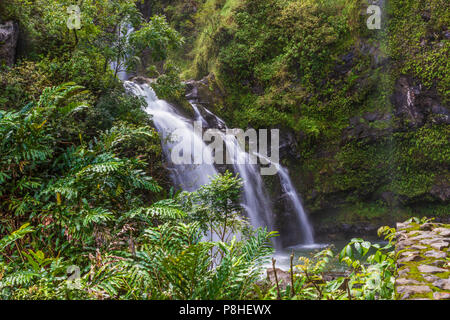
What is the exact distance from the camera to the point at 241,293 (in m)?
1.66

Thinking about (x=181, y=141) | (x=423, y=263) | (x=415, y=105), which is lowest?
(x=423, y=263)

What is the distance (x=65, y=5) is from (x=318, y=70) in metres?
8.14

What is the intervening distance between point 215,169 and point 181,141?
4.25ft

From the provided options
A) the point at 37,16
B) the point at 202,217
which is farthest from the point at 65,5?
the point at 202,217

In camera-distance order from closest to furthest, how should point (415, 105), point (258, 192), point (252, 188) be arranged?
1. point (252, 188)
2. point (258, 192)
3. point (415, 105)

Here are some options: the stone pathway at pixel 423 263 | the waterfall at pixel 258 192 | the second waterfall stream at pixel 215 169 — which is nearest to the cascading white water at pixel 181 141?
the second waterfall stream at pixel 215 169

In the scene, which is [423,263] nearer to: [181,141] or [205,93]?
[181,141]

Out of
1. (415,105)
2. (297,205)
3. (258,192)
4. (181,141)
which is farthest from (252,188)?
(415,105)

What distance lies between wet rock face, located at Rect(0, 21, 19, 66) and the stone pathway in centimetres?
669

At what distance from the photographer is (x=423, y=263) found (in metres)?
1.82

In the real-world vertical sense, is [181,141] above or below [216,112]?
below

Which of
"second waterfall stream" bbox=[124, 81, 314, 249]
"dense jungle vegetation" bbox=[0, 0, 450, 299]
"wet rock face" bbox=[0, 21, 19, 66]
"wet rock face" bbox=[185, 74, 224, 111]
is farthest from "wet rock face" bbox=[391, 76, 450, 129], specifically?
"wet rock face" bbox=[0, 21, 19, 66]

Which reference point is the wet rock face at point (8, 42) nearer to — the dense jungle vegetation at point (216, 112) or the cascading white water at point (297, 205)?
the dense jungle vegetation at point (216, 112)

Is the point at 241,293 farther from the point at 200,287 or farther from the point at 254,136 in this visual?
the point at 254,136
